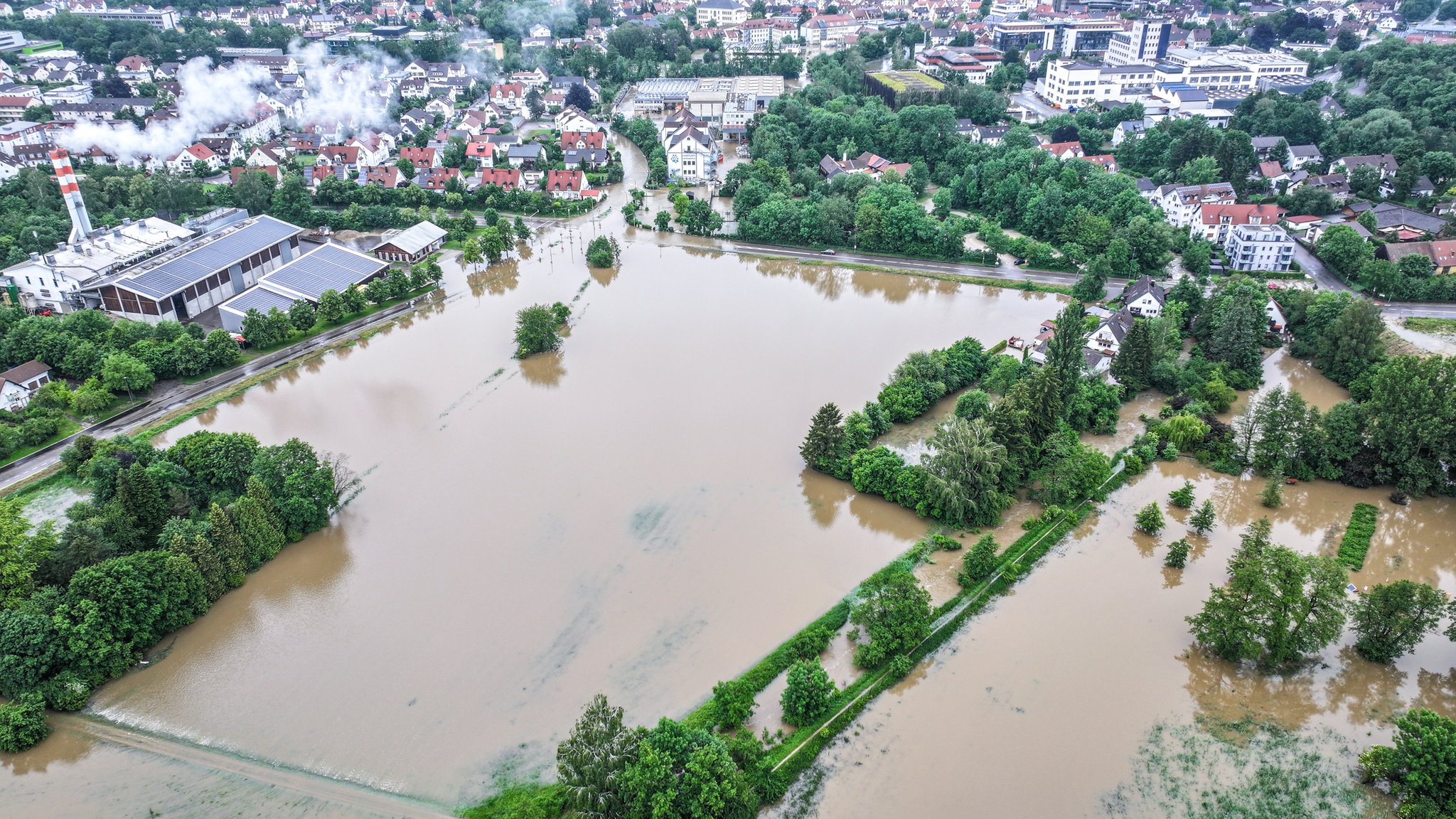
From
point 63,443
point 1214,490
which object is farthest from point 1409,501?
point 63,443

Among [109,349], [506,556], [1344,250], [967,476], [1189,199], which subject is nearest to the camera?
[506,556]

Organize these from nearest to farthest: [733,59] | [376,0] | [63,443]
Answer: [63,443] → [733,59] → [376,0]

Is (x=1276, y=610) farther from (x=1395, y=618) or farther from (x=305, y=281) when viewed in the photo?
(x=305, y=281)

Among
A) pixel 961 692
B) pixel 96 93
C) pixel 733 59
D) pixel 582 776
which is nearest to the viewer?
pixel 582 776

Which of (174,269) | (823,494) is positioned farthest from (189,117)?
(823,494)

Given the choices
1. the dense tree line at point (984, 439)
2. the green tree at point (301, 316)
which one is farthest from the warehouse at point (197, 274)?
the dense tree line at point (984, 439)

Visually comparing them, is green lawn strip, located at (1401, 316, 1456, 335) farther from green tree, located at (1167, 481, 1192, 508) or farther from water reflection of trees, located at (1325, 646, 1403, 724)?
water reflection of trees, located at (1325, 646, 1403, 724)

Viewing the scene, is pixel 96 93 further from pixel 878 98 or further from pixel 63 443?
pixel 878 98

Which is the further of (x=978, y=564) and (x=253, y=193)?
(x=253, y=193)
